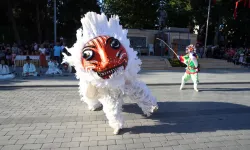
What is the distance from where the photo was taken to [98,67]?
543cm

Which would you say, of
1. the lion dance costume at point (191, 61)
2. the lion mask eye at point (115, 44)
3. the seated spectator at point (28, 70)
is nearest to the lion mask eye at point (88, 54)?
the lion mask eye at point (115, 44)

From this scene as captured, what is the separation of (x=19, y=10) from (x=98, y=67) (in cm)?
3008

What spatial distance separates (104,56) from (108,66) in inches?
10.0

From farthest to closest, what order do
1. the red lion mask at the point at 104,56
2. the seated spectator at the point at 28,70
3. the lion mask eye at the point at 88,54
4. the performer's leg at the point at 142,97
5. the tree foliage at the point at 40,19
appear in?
the tree foliage at the point at 40,19 → the seated spectator at the point at 28,70 → the performer's leg at the point at 142,97 → the lion mask eye at the point at 88,54 → the red lion mask at the point at 104,56

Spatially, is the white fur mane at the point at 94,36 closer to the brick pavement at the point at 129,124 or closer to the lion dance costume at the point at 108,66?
the lion dance costume at the point at 108,66

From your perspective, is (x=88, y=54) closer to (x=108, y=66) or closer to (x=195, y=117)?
(x=108, y=66)

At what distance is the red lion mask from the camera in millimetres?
5391

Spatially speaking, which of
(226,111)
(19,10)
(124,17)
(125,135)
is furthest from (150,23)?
(125,135)

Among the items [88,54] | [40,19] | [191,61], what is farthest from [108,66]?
[40,19]

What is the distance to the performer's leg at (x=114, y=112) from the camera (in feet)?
17.9

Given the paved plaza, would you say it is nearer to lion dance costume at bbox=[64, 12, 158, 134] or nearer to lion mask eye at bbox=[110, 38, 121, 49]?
lion dance costume at bbox=[64, 12, 158, 134]

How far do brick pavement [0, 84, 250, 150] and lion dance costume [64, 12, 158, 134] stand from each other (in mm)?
508

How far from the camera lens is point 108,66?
A: 210 inches

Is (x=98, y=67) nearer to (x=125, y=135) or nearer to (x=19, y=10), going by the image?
(x=125, y=135)
